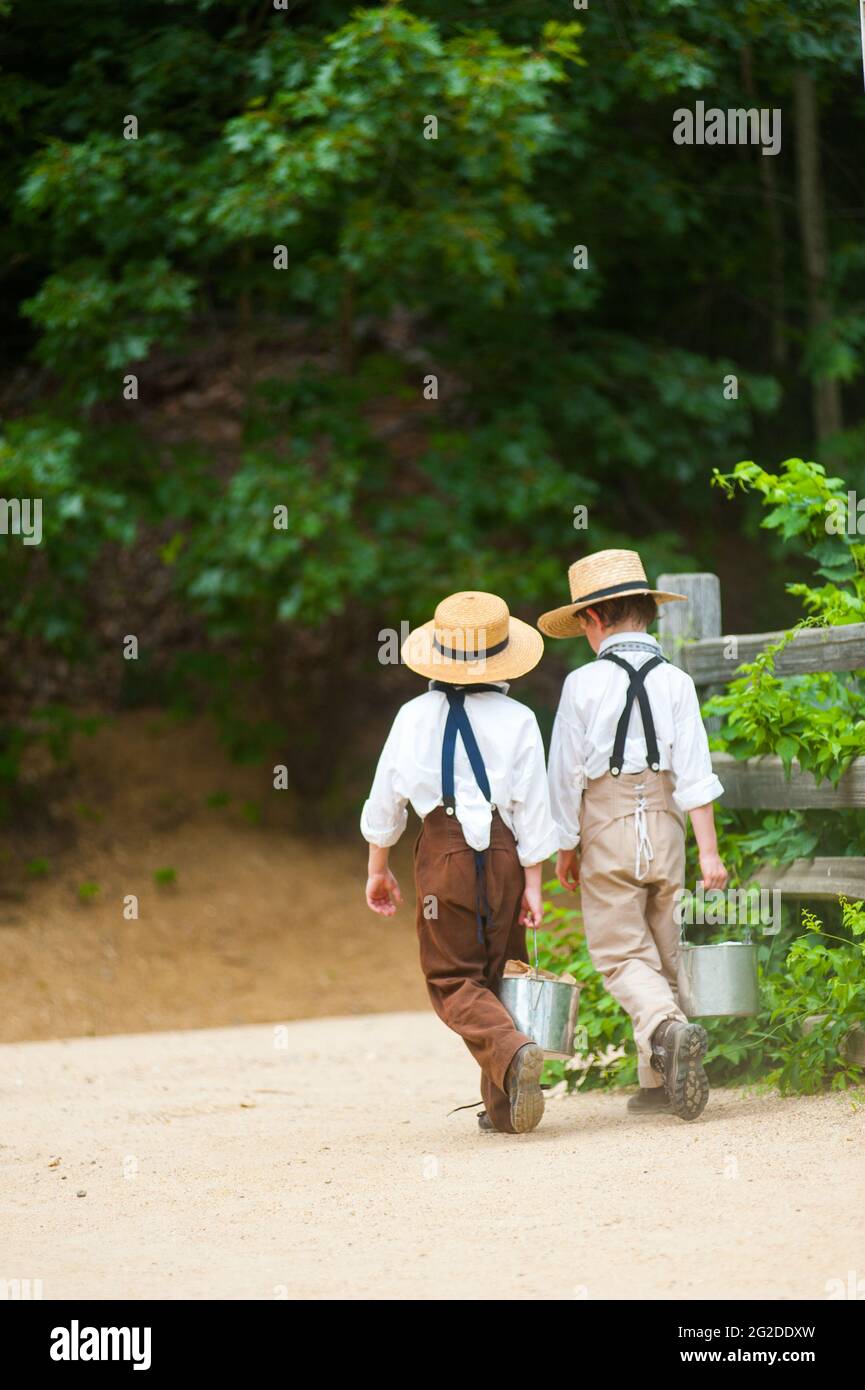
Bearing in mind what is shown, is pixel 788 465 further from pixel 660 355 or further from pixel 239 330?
pixel 239 330

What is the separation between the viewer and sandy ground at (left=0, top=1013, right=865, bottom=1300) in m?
3.47

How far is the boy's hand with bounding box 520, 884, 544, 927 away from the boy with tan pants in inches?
9.8

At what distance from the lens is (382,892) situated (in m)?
5.08

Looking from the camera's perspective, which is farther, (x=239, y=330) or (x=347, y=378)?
(x=239, y=330)

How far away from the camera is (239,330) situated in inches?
502

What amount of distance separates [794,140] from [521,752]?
1013 centimetres

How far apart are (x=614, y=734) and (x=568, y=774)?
0.22 meters

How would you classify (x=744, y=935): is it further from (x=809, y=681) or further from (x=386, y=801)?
(x=386, y=801)

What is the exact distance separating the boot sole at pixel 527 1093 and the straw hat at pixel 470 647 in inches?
48.7

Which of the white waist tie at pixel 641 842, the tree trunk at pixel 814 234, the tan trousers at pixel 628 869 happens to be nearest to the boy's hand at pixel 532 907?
the tan trousers at pixel 628 869

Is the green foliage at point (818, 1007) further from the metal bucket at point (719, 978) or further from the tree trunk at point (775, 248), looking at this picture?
the tree trunk at point (775, 248)

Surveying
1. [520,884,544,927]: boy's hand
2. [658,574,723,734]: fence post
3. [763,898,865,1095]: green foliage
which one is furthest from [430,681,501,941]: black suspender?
[658,574,723,734]: fence post

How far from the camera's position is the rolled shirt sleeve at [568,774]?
517cm
